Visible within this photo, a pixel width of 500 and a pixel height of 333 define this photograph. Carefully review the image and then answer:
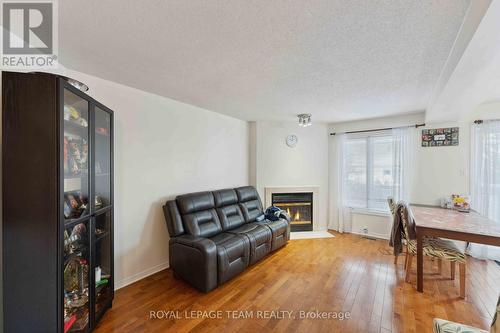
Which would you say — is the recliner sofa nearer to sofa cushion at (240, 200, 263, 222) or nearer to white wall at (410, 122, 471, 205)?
sofa cushion at (240, 200, 263, 222)

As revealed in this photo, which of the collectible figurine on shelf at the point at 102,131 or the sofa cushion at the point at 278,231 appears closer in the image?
the collectible figurine on shelf at the point at 102,131

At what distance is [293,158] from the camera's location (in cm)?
448

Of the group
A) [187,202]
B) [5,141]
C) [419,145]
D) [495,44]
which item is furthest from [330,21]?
[419,145]

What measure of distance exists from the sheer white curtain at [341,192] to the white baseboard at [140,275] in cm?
353

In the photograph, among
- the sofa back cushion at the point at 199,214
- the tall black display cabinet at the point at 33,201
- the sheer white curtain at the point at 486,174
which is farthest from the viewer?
the sheer white curtain at the point at 486,174

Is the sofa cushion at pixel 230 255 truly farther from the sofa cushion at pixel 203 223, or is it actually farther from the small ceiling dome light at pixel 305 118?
the small ceiling dome light at pixel 305 118

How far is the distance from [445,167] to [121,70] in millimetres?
4882

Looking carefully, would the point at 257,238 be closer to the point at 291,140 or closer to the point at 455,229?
the point at 455,229

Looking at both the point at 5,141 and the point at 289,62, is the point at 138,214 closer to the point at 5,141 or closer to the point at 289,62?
the point at 5,141

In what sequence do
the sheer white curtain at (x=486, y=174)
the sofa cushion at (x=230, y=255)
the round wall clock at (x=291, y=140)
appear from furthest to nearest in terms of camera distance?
1. the round wall clock at (x=291, y=140)
2. the sheer white curtain at (x=486, y=174)
3. the sofa cushion at (x=230, y=255)

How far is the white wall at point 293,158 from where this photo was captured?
4.33m

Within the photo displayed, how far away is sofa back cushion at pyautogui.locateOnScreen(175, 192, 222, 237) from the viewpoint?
2736 mm

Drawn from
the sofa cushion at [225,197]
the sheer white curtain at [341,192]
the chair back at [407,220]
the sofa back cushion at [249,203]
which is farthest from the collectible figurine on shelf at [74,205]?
the sheer white curtain at [341,192]

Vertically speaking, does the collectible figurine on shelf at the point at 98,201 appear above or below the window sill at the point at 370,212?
above
